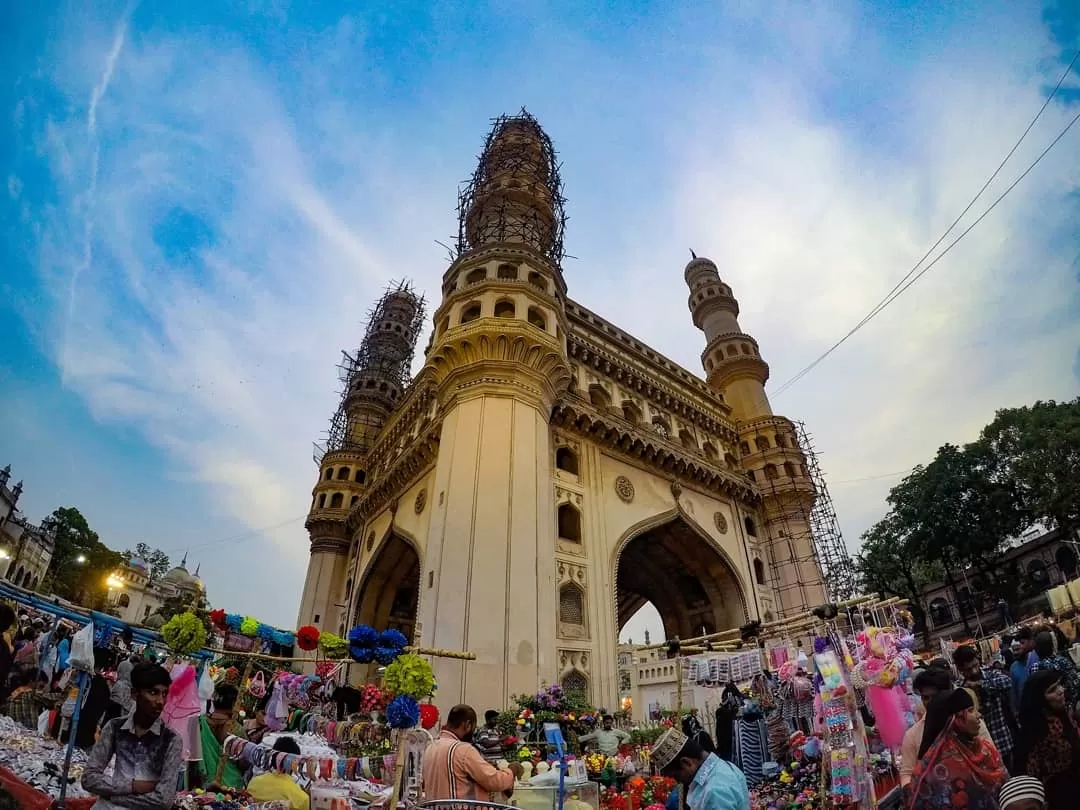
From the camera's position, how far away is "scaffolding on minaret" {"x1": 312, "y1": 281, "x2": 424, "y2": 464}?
1260 inches

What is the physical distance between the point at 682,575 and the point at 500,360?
12.3 metres

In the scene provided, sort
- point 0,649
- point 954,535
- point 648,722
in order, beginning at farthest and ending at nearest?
1. point 954,535
2. point 648,722
3. point 0,649

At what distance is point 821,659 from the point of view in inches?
294

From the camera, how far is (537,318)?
1938 cm

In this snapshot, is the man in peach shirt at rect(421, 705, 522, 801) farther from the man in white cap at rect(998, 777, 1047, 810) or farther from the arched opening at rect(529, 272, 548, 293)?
the arched opening at rect(529, 272, 548, 293)

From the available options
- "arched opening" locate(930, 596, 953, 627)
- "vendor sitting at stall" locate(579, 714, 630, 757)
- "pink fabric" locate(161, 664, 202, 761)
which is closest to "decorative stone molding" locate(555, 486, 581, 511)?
"vendor sitting at stall" locate(579, 714, 630, 757)

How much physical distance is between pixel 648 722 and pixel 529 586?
5215 millimetres

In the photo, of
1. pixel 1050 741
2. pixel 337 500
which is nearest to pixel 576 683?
A: pixel 1050 741

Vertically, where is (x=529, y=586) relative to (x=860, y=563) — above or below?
below

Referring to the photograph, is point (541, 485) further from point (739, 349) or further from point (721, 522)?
point (739, 349)

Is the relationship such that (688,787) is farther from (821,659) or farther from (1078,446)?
(1078,446)

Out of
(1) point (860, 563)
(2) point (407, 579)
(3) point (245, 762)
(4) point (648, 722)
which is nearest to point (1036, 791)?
(3) point (245, 762)

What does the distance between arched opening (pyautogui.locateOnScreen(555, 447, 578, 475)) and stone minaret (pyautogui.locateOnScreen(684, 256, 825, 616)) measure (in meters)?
9.21

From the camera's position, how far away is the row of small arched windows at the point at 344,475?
2800 centimetres
